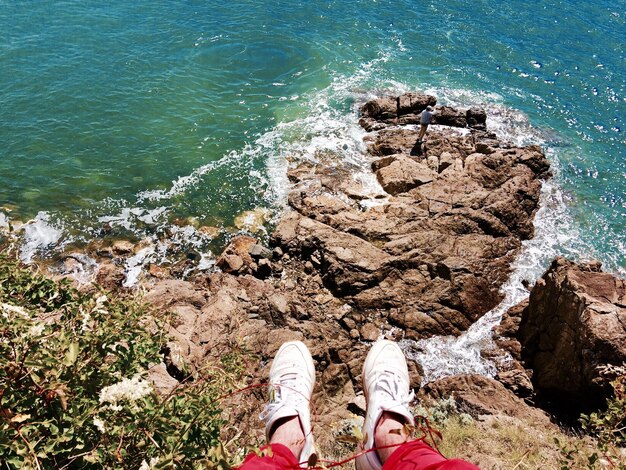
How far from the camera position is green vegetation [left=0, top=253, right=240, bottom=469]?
2.64 meters

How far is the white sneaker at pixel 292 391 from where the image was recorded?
4.14m

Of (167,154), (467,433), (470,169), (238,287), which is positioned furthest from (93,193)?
(467,433)

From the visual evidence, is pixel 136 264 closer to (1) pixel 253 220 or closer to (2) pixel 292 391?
(1) pixel 253 220

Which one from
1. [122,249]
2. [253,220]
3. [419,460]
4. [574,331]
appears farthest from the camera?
[253,220]

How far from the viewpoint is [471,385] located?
32.7 feet

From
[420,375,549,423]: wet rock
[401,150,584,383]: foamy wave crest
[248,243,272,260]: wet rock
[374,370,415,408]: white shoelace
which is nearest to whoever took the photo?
[374,370,415,408]: white shoelace

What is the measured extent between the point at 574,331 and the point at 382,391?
728 centimetres

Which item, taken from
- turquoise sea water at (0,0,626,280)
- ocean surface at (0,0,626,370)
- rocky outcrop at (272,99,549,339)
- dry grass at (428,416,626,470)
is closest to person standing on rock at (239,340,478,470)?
dry grass at (428,416,626,470)

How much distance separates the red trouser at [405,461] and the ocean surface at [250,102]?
12.3 metres

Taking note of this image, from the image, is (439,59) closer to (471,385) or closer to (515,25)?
(515,25)

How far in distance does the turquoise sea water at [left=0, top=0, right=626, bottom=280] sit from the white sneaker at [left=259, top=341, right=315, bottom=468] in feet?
33.5

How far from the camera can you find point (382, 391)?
185 inches

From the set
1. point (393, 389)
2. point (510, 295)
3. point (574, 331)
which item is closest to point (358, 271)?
point (510, 295)

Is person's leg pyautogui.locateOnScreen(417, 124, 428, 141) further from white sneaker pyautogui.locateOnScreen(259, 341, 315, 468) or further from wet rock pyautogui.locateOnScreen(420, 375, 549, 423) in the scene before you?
white sneaker pyautogui.locateOnScreen(259, 341, 315, 468)
